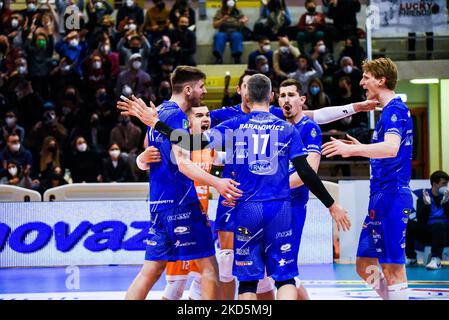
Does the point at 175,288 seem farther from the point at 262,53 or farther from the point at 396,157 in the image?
the point at 262,53

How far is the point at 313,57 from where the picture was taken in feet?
57.4

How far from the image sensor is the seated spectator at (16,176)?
1484cm

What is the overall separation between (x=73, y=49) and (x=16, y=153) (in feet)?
10.3

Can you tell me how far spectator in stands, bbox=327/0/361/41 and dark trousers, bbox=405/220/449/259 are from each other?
6688 mm

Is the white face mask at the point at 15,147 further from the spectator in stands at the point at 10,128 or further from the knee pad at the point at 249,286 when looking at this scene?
the knee pad at the point at 249,286

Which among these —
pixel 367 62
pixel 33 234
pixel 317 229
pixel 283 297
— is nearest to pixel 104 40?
pixel 33 234

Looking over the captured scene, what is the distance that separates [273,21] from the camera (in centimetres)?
1942

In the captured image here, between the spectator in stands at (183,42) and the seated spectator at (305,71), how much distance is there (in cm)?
243

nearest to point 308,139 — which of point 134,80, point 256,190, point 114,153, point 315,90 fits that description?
point 256,190

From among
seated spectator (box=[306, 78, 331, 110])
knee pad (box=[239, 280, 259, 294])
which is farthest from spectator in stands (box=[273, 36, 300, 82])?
knee pad (box=[239, 280, 259, 294])

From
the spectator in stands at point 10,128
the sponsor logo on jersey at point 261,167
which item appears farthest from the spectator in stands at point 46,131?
the sponsor logo on jersey at point 261,167

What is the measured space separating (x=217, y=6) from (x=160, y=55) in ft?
14.6

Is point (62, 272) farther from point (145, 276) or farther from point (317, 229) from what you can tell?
point (145, 276)

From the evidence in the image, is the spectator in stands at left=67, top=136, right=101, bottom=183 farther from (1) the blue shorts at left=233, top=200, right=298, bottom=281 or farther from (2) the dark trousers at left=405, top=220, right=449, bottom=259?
(1) the blue shorts at left=233, top=200, right=298, bottom=281
